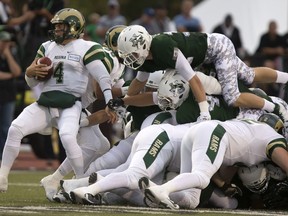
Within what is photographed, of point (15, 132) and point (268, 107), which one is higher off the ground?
point (268, 107)

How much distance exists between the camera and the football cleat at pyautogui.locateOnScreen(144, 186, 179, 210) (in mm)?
8039

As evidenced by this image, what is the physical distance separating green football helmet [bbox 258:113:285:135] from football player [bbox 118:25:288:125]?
0.35 meters

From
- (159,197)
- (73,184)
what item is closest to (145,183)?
(159,197)

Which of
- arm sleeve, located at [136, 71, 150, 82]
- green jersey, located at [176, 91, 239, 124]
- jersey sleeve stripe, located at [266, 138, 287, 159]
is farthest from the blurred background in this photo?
jersey sleeve stripe, located at [266, 138, 287, 159]

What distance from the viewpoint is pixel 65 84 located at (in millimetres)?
Answer: 10047

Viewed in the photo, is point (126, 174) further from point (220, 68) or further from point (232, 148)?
point (220, 68)

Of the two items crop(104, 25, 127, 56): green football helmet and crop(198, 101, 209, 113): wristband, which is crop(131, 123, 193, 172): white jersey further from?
crop(104, 25, 127, 56): green football helmet

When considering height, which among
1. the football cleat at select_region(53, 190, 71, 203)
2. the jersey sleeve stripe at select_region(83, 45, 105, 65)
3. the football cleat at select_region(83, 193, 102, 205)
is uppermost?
the jersey sleeve stripe at select_region(83, 45, 105, 65)

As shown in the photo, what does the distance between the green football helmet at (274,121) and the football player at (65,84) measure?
4.54ft

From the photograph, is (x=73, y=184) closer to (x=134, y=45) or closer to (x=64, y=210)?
(x=64, y=210)

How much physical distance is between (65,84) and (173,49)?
1279 millimetres

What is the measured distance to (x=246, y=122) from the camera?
874 centimetres

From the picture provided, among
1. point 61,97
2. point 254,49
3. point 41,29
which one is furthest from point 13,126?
point 254,49

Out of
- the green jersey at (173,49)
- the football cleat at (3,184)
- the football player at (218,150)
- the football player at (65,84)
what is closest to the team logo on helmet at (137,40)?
the green jersey at (173,49)
